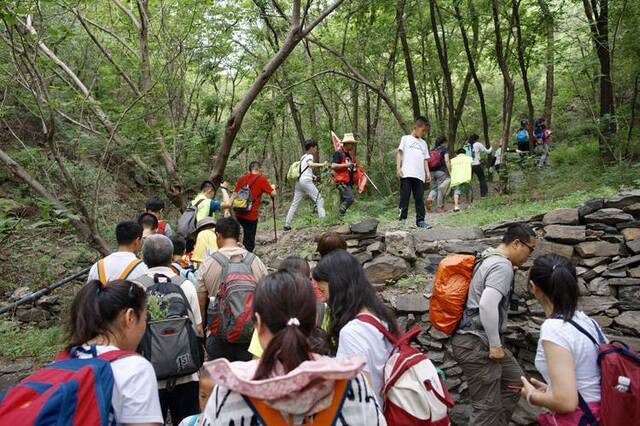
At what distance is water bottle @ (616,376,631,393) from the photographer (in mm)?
2271

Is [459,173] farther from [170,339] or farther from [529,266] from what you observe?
[170,339]

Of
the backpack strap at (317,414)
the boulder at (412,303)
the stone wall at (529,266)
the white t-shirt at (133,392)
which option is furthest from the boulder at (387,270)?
the backpack strap at (317,414)

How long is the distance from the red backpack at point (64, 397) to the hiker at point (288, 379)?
1.55 ft

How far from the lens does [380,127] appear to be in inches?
851

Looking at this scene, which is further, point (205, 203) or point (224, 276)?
point (205, 203)

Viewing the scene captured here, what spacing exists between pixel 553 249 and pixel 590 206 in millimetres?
828

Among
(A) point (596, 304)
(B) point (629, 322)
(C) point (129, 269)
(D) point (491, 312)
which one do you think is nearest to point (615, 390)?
(D) point (491, 312)

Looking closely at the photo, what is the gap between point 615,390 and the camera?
229cm

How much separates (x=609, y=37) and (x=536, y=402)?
35.9 feet

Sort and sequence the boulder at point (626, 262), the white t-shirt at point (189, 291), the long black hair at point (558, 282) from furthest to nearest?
the boulder at point (626, 262), the white t-shirt at point (189, 291), the long black hair at point (558, 282)

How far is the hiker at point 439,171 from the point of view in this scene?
419 inches

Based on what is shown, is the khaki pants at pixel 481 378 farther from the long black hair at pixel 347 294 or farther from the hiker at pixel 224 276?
the hiker at pixel 224 276

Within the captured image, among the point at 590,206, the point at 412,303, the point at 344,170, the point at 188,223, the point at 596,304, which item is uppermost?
the point at 344,170

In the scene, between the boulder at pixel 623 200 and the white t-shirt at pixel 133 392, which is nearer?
the white t-shirt at pixel 133 392
